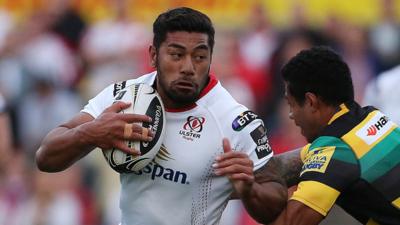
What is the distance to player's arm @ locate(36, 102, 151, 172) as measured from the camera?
16.8 ft

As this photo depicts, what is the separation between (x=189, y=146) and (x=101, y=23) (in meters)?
5.50

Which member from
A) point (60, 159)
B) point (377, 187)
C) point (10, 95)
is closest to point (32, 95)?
point (10, 95)

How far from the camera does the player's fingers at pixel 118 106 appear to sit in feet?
17.2

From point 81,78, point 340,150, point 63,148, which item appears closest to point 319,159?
point 340,150

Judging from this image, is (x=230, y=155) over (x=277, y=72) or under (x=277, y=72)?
over

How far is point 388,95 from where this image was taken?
8414 millimetres

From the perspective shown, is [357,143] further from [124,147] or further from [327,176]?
[124,147]

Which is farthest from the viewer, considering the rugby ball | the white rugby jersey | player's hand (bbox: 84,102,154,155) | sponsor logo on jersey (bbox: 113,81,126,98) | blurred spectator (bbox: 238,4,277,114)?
blurred spectator (bbox: 238,4,277,114)

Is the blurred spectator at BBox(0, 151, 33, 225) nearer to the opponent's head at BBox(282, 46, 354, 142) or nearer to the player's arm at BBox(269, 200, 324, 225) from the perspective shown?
the opponent's head at BBox(282, 46, 354, 142)

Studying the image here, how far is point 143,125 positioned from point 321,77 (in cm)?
97

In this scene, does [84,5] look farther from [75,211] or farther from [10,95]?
[75,211]

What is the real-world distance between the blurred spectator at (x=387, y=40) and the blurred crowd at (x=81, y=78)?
87mm

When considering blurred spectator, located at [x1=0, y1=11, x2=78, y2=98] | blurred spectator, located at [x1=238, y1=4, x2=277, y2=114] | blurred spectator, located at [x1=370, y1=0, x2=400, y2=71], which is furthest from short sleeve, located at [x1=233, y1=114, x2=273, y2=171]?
blurred spectator, located at [x1=370, y1=0, x2=400, y2=71]

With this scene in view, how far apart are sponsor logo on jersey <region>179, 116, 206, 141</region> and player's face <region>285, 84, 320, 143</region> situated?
0.49 m
